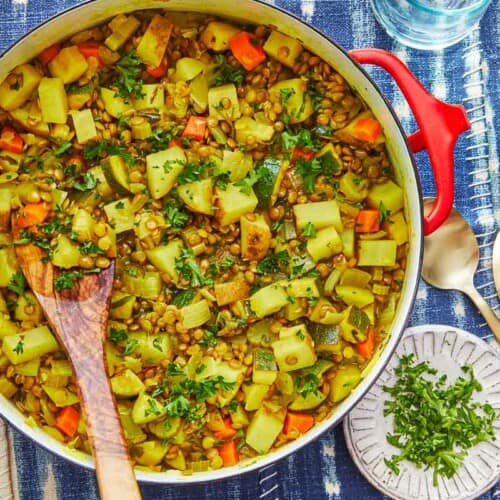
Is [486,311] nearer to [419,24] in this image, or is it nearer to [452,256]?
[452,256]

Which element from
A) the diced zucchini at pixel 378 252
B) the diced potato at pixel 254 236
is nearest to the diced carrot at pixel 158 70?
the diced potato at pixel 254 236

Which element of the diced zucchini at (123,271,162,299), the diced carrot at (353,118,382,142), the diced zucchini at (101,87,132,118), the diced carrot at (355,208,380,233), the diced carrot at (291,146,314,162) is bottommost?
the diced zucchini at (123,271,162,299)

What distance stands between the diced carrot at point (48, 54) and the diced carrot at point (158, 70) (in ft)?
1.06

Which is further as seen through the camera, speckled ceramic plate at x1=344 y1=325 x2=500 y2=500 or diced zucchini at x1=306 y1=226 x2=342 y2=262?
speckled ceramic plate at x1=344 y1=325 x2=500 y2=500

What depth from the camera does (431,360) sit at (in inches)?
136

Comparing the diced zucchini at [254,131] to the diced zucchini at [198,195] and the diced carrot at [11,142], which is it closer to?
the diced zucchini at [198,195]

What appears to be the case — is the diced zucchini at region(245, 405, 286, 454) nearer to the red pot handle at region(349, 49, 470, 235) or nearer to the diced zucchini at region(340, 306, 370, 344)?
the diced zucchini at region(340, 306, 370, 344)

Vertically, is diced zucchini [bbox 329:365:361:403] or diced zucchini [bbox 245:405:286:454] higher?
diced zucchini [bbox 329:365:361:403]

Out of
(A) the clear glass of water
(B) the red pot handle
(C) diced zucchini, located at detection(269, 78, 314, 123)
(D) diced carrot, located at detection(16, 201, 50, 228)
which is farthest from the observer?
(A) the clear glass of water

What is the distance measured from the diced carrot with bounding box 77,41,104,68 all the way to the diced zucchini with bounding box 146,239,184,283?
68cm

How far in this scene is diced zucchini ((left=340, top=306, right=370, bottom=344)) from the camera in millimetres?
3121

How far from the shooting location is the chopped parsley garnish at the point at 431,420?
3.40 metres

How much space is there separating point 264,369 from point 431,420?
30.1 inches

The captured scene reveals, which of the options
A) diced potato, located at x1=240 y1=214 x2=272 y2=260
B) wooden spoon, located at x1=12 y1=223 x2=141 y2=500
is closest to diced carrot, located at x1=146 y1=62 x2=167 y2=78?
diced potato, located at x1=240 y1=214 x2=272 y2=260
